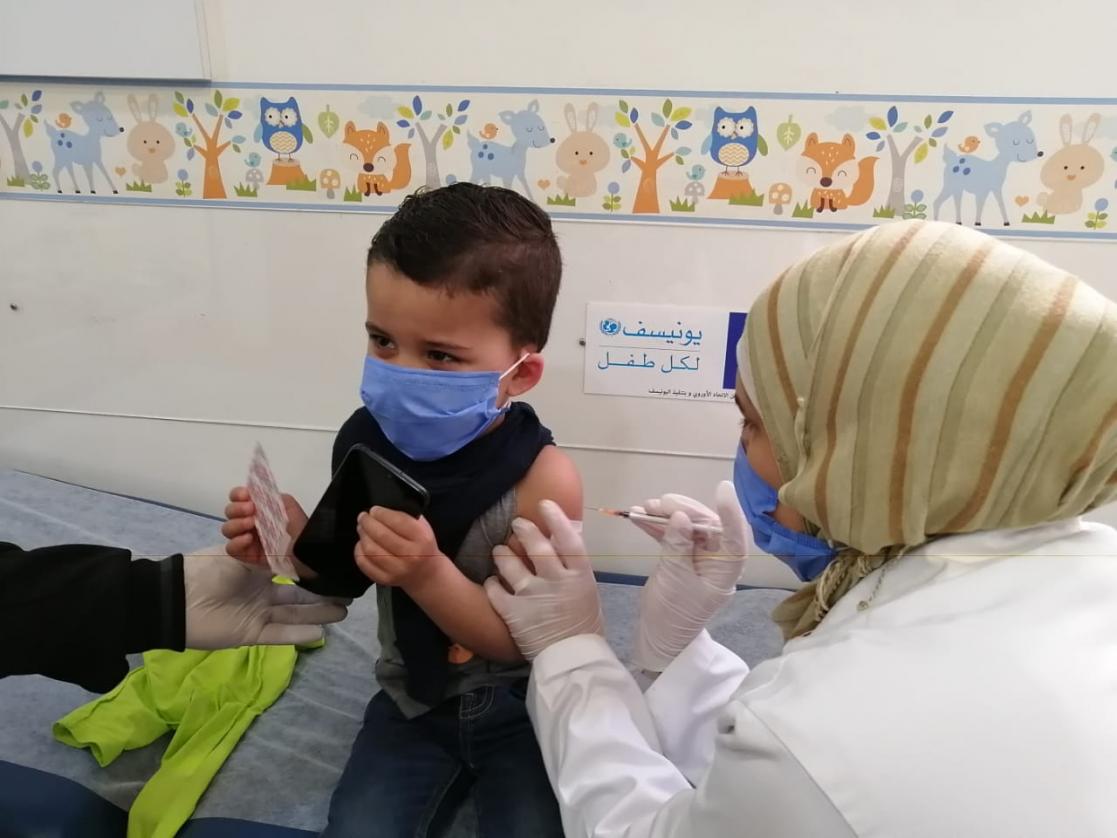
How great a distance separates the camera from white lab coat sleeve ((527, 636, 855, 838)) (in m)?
0.58

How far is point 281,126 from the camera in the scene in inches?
58.0

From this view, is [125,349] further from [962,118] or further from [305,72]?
[962,118]

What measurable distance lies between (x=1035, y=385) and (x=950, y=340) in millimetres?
69

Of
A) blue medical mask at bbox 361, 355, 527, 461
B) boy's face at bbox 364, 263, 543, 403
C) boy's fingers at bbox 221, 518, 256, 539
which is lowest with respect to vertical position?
boy's fingers at bbox 221, 518, 256, 539

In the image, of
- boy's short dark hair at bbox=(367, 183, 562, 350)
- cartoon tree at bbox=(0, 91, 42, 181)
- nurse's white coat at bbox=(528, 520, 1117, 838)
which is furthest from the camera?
cartoon tree at bbox=(0, 91, 42, 181)

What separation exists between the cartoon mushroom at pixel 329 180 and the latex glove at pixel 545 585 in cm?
86

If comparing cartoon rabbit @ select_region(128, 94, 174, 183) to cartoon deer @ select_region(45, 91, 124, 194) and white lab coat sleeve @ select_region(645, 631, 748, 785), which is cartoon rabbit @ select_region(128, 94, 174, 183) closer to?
cartoon deer @ select_region(45, 91, 124, 194)

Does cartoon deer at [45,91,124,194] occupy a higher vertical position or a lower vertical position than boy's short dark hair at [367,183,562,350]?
higher

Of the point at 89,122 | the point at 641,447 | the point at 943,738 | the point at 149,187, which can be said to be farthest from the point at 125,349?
the point at 943,738

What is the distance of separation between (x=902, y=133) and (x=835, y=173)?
13cm

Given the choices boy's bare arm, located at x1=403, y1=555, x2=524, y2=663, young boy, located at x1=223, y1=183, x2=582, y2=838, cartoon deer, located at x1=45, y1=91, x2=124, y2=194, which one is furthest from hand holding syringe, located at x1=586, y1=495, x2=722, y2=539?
cartoon deer, located at x1=45, y1=91, x2=124, y2=194

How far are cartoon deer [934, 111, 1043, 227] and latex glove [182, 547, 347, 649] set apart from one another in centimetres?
128

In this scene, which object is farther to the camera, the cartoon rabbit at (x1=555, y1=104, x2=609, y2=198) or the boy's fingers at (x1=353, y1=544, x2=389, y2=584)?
the cartoon rabbit at (x1=555, y1=104, x2=609, y2=198)

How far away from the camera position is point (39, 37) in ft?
4.81
